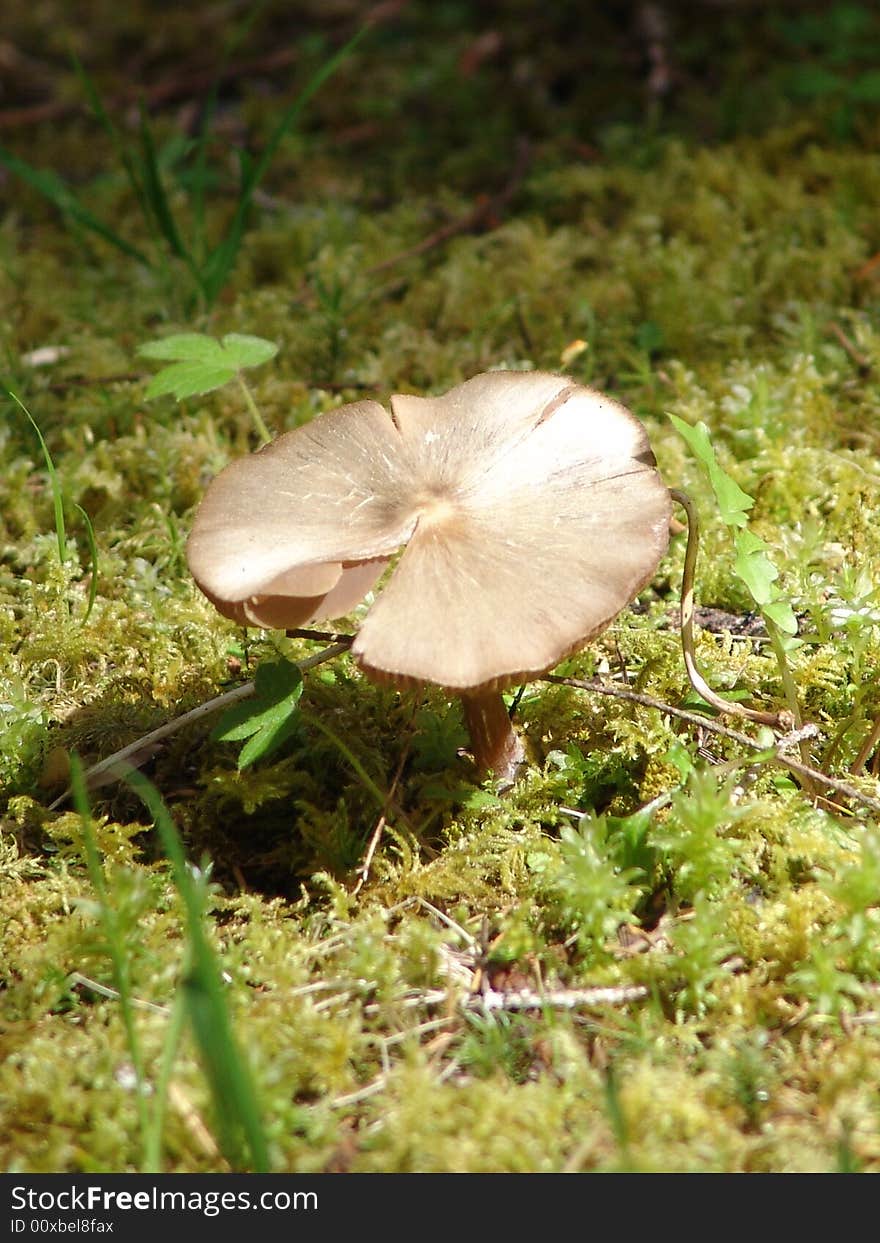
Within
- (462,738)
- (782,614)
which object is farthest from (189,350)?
(782,614)

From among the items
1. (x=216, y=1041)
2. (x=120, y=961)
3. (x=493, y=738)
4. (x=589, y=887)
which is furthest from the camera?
(x=493, y=738)

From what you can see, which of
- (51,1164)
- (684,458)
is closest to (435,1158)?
(51,1164)

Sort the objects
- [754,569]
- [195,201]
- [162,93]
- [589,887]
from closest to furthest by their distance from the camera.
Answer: [589,887] → [754,569] → [195,201] → [162,93]

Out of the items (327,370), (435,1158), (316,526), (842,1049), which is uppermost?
(316,526)

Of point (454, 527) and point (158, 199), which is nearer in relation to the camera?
point (454, 527)

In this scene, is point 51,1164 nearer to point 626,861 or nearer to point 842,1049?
point 626,861

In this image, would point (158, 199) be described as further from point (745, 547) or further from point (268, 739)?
point (745, 547)
